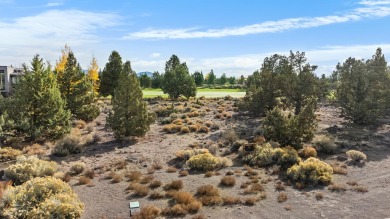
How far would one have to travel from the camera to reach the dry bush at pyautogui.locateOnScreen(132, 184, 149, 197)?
16.9 m

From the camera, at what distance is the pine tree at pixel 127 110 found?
28203mm

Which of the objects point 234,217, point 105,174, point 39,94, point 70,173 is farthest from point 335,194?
point 39,94

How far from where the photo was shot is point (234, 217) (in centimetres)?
1439

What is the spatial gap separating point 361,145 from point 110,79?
39.0 m

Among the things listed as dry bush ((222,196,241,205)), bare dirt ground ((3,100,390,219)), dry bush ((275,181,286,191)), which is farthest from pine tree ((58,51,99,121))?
dry bush ((275,181,286,191))

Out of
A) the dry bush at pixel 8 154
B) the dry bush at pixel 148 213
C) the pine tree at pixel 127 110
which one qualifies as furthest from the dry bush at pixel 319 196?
the dry bush at pixel 8 154

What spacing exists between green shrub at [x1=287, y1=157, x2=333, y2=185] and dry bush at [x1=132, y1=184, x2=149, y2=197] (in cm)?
852

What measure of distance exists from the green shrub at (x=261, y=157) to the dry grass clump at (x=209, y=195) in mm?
5479

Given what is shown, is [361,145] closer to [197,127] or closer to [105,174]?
[197,127]

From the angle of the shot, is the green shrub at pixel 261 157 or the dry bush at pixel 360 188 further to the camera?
the green shrub at pixel 261 157

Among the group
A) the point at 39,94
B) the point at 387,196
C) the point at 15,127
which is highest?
the point at 39,94

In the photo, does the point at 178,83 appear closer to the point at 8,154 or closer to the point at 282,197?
the point at 8,154

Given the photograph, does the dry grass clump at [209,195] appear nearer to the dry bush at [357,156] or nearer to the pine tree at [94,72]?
the dry bush at [357,156]

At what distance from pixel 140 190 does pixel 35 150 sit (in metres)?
12.9
